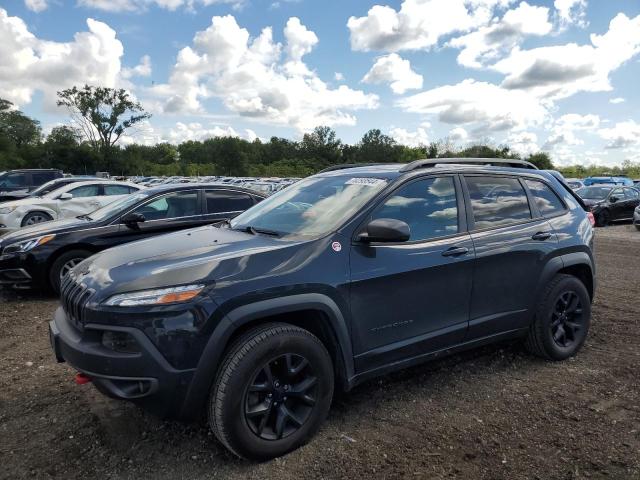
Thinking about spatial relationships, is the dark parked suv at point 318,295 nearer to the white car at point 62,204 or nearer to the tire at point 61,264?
the tire at point 61,264

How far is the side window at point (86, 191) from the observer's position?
40.4 feet

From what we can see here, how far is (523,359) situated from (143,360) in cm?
329

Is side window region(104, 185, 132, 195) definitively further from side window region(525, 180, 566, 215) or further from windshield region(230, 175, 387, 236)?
side window region(525, 180, 566, 215)

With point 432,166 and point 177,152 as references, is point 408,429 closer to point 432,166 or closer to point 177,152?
point 432,166

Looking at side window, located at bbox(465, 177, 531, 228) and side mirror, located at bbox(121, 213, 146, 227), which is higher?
side window, located at bbox(465, 177, 531, 228)

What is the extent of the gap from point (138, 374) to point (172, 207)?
15.8 feet

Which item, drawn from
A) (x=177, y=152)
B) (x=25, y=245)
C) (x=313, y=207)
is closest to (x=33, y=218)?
(x=25, y=245)

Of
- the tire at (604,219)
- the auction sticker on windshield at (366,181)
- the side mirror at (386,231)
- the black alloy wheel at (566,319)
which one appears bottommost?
the tire at (604,219)

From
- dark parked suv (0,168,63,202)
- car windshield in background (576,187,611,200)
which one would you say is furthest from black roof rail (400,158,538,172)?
dark parked suv (0,168,63,202)

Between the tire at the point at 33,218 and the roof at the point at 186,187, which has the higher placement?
the roof at the point at 186,187

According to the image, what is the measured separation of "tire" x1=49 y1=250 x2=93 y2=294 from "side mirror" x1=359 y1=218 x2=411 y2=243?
15.5ft

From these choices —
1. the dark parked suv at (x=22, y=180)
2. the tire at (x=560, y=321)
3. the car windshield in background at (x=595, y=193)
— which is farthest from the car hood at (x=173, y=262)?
the car windshield in background at (x=595, y=193)

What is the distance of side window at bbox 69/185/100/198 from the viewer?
12.3m

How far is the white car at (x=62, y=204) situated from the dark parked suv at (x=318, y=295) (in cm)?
791
